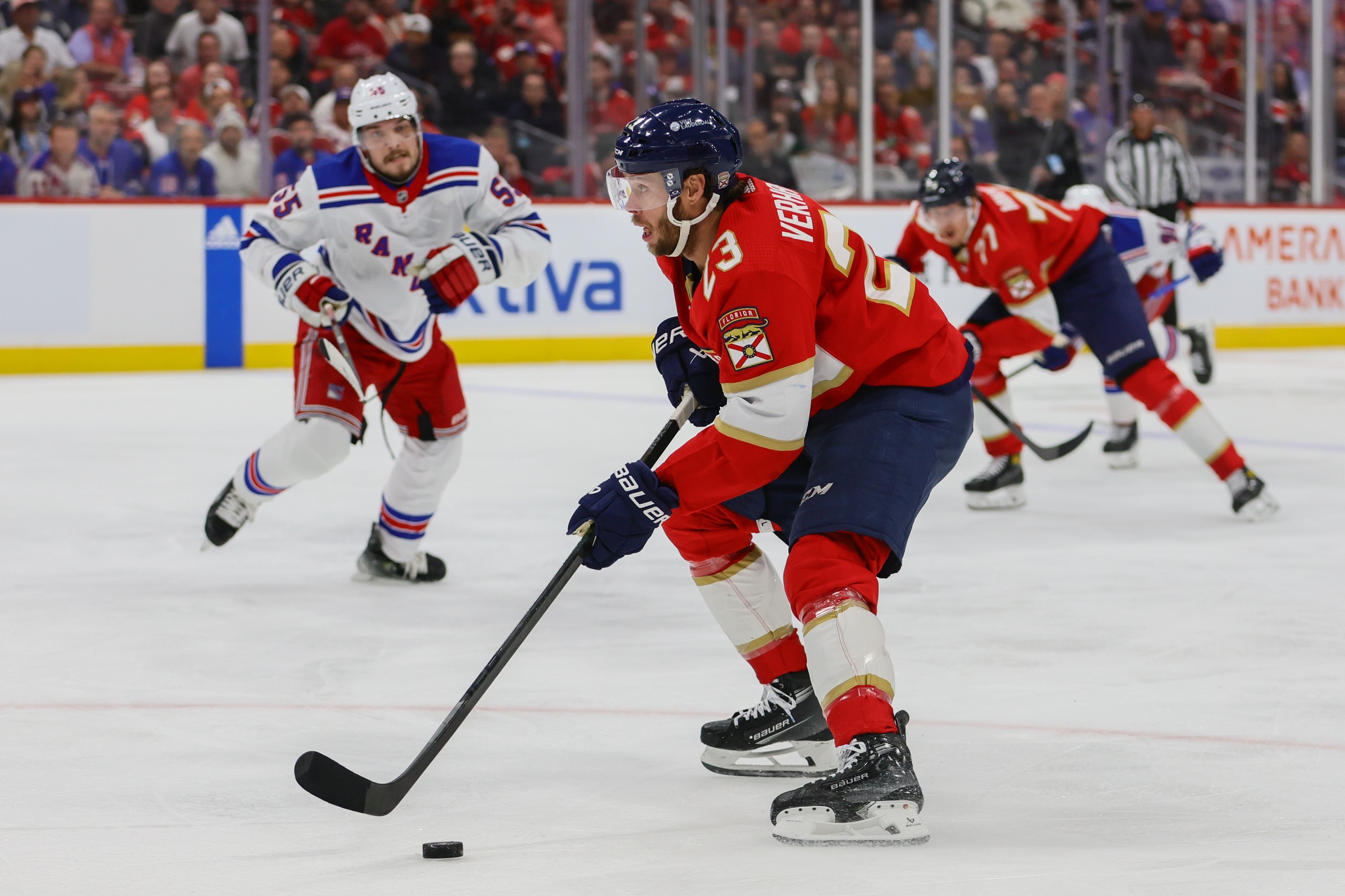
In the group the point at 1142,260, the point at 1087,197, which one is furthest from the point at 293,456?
the point at 1087,197

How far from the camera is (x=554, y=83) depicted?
10602 mm

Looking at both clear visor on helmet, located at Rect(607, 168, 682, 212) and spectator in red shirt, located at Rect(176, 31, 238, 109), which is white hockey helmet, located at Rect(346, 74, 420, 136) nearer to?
clear visor on helmet, located at Rect(607, 168, 682, 212)

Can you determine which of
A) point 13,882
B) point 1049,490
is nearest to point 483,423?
point 1049,490

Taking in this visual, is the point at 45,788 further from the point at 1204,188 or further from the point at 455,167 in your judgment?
the point at 1204,188

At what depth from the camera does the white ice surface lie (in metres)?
2.12

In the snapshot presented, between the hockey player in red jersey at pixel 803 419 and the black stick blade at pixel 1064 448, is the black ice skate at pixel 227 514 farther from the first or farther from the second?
the black stick blade at pixel 1064 448

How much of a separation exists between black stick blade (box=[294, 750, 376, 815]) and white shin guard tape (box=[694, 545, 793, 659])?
1.97 ft

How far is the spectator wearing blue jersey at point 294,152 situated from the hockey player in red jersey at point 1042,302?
5.28m

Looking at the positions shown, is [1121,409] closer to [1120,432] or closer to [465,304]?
[1120,432]

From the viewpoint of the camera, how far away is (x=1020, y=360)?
10266mm

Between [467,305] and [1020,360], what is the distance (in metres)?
3.30

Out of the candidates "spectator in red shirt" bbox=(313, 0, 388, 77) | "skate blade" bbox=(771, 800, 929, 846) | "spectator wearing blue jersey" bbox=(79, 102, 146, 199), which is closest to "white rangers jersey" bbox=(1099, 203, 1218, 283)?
"skate blade" bbox=(771, 800, 929, 846)

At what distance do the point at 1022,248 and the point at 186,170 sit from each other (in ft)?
19.1

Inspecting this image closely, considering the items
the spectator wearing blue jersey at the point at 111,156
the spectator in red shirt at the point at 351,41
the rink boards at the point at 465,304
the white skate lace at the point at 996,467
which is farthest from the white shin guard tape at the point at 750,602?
the spectator in red shirt at the point at 351,41
